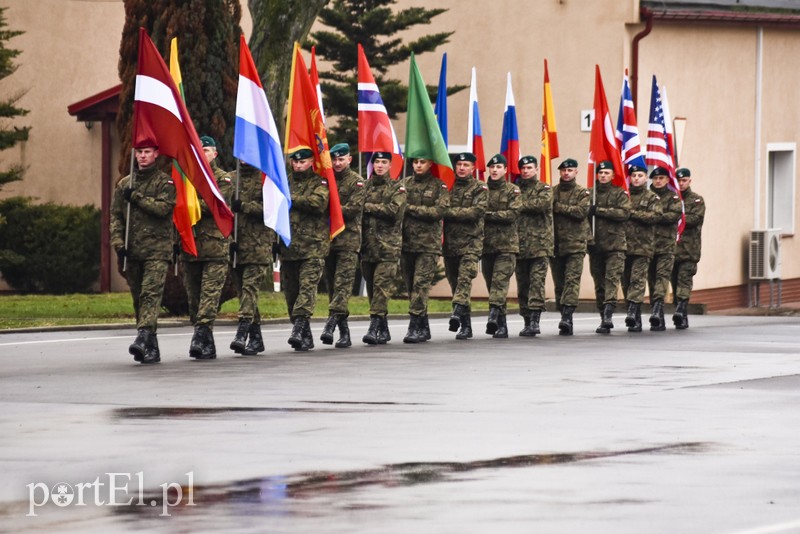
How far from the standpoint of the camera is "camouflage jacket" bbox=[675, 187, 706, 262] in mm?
22594

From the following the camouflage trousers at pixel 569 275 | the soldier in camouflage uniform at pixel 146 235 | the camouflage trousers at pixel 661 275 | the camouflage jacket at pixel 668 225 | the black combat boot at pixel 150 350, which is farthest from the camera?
the camouflage trousers at pixel 661 275

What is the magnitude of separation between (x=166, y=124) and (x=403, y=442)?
22.6ft

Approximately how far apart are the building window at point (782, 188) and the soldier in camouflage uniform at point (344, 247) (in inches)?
686

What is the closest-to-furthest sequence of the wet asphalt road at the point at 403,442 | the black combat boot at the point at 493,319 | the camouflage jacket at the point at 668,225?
the wet asphalt road at the point at 403,442, the black combat boot at the point at 493,319, the camouflage jacket at the point at 668,225

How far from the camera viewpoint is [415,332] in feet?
63.7

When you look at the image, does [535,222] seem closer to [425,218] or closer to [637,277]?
[425,218]

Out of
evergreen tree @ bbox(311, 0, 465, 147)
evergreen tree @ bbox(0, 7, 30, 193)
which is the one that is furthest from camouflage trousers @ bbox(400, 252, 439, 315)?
evergreen tree @ bbox(0, 7, 30, 193)

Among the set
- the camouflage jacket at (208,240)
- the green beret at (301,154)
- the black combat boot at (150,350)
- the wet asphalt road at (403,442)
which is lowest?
the wet asphalt road at (403,442)

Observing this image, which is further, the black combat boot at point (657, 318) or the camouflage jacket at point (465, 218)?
the black combat boot at point (657, 318)

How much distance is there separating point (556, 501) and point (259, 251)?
9.02m

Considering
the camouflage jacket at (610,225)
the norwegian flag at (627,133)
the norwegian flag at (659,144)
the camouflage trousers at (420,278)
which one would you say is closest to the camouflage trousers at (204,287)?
the camouflage trousers at (420,278)

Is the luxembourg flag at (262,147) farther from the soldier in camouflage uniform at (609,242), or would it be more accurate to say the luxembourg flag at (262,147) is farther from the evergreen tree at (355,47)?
the evergreen tree at (355,47)

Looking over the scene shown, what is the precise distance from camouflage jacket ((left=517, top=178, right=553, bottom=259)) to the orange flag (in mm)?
2848

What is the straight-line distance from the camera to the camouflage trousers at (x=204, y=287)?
55.2ft
